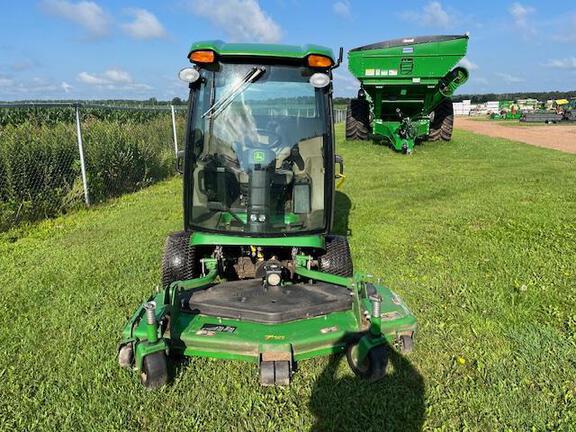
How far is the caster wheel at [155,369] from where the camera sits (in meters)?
2.66

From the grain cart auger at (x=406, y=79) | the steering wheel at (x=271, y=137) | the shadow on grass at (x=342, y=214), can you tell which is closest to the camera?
the steering wheel at (x=271, y=137)

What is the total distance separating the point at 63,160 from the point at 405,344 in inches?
256

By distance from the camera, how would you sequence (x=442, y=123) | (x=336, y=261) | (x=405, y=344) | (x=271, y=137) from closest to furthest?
1. (x=405, y=344)
2. (x=271, y=137)
3. (x=336, y=261)
4. (x=442, y=123)

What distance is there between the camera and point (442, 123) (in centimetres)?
1644

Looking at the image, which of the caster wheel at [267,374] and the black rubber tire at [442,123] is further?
the black rubber tire at [442,123]

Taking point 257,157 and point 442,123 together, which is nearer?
point 257,157

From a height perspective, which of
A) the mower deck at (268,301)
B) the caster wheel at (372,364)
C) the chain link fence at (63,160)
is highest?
the chain link fence at (63,160)

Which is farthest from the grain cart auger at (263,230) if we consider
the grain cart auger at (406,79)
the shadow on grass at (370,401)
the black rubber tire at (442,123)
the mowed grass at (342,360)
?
the black rubber tire at (442,123)

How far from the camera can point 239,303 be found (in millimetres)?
3111

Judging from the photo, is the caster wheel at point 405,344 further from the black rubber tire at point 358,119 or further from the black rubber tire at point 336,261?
the black rubber tire at point 358,119

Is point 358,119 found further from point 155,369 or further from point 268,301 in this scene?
point 155,369

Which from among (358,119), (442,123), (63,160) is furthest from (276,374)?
(442,123)

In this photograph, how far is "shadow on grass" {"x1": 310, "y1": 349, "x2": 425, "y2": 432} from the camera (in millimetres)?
2570

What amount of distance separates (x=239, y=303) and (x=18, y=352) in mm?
1523
